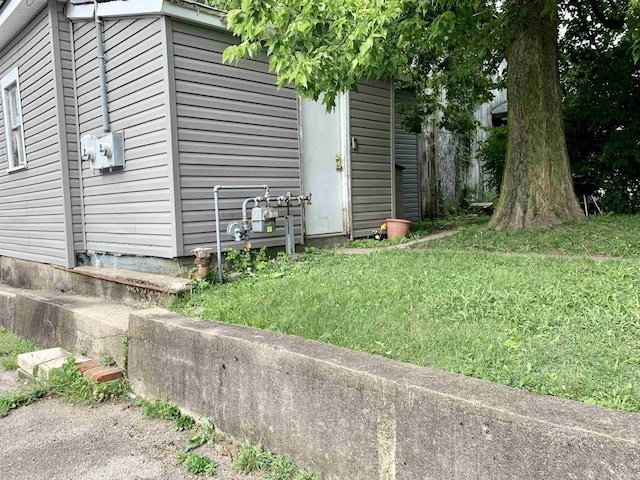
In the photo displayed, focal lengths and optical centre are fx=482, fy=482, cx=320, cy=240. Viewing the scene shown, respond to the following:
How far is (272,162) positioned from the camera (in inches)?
226

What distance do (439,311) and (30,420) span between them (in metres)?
2.94

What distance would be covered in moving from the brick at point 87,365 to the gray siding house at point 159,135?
1.27m

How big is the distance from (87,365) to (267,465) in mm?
2127

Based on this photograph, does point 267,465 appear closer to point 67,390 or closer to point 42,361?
point 67,390

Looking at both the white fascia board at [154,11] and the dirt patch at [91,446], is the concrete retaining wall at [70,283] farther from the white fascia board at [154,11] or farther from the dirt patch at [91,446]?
the white fascia board at [154,11]

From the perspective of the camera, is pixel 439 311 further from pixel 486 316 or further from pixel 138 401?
pixel 138 401

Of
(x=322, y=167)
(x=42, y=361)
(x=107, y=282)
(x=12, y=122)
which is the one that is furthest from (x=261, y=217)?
(x=12, y=122)

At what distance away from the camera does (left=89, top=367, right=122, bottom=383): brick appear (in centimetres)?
363

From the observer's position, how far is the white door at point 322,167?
20.6 feet

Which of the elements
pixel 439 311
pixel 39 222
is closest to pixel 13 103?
pixel 39 222

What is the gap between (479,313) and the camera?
2973 millimetres

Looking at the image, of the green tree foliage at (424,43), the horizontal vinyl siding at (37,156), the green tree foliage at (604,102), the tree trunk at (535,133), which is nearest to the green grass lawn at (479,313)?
the tree trunk at (535,133)

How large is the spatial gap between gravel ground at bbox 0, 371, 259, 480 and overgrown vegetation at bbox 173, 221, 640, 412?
0.85 metres

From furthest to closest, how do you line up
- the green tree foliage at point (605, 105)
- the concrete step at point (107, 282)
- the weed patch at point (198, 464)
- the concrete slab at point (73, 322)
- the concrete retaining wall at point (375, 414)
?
the green tree foliage at point (605, 105)
the concrete step at point (107, 282)
the concrete slab at point (73, 322)
the weed patch at point (198, 464)
the concrete retaining wall at point (375, 414)
